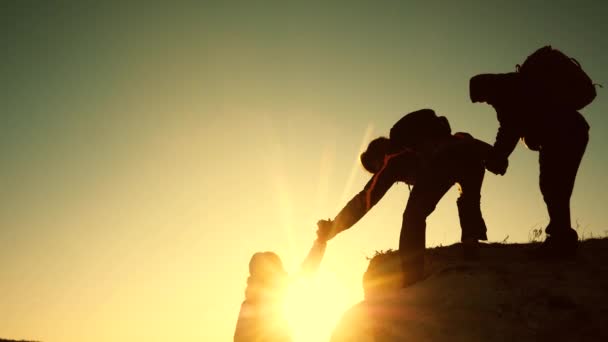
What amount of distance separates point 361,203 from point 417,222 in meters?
0.85

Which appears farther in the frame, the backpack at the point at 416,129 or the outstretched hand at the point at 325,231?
the outstretched hand at the point at 325,231

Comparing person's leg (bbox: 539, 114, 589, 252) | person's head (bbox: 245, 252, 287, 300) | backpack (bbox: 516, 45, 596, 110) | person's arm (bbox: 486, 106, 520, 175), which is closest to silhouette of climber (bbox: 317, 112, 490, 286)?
person's arm (bbox: 486, 106, 520, 175)

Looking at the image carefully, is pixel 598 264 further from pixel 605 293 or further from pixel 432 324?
pixel 432 324

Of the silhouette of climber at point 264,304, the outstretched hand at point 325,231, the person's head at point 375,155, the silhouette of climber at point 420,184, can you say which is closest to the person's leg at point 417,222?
the silhouette of climber at point 420,184

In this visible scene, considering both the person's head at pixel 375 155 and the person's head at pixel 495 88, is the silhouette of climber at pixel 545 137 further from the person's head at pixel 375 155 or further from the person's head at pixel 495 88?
the person's head at pixel 375 155

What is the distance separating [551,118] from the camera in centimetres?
513

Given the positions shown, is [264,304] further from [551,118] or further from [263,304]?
[551,118]

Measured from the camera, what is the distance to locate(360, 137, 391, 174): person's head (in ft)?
20.1

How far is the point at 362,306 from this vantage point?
5148 millimetres

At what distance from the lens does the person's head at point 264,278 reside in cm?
508

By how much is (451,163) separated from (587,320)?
210cm

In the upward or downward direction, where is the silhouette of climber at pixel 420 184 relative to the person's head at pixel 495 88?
downward

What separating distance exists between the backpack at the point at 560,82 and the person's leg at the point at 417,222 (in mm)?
1449

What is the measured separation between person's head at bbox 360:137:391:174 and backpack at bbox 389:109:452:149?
31cm
